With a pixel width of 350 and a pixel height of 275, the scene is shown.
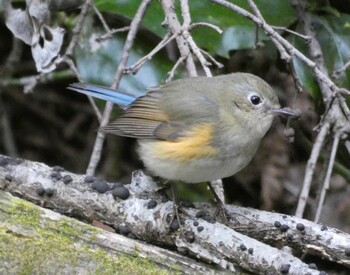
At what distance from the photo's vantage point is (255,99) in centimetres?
365

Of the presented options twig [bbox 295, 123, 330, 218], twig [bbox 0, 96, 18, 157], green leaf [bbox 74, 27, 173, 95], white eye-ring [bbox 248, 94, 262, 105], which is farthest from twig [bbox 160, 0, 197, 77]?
twig [bbox 0, 96, 18, 157]

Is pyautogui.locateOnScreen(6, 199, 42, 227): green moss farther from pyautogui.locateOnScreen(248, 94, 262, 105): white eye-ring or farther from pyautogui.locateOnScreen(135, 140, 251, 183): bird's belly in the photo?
pyautogui.locateOnScreen(248, 94, 262, 105): white eye-ring

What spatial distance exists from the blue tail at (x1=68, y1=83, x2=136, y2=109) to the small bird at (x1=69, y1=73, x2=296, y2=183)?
10 mm

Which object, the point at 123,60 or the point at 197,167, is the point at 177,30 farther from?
the point at 197,167

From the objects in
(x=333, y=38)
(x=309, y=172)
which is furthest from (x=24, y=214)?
(x=333, y=38)

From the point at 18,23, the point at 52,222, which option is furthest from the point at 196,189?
the point at 52,222

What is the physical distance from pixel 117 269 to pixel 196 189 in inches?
67.1

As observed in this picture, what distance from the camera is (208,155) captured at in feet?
11.1

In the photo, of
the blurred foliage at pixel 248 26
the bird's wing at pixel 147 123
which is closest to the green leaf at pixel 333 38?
the blurred foliage at pixel 248 26

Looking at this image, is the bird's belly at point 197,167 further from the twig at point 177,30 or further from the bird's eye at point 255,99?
the twig at point 177,30

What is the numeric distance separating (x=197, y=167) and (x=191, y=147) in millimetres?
98

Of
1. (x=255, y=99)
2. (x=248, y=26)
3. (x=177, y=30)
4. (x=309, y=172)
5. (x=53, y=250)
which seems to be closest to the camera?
(x=53, y=250)

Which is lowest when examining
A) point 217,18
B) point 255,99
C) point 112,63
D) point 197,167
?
point 197,167

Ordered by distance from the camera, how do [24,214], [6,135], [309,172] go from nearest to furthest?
[24,214] → [309,172] → [6,135]
